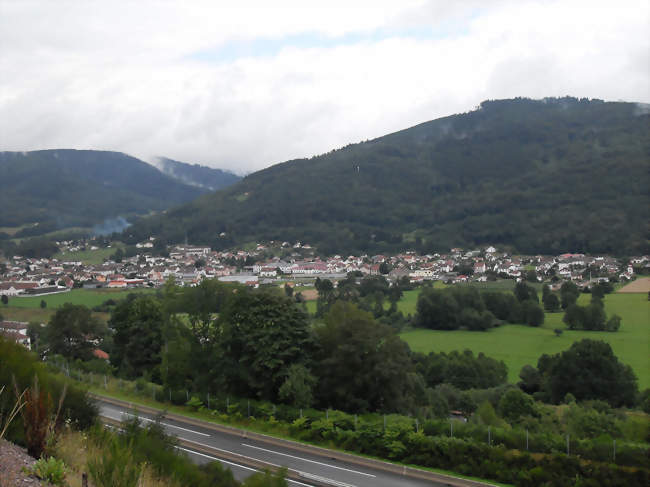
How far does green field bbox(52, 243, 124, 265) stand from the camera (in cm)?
9931

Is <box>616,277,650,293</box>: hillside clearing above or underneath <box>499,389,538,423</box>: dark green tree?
above

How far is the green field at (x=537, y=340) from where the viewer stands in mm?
31766

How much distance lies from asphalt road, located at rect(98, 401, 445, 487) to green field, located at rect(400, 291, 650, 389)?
731 inches

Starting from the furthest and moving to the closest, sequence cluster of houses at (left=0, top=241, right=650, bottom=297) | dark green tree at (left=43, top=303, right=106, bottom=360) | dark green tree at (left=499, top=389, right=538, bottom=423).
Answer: cluster of houses at (left=0, top=241, right=650, bottom=297), dark green tree at (left=43, top=303, right=106, bottom=360), dark green tree at (left=499, top=389, right=538, bottom=423)

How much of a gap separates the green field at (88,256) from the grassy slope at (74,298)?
36396 mm

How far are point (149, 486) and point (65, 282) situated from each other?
71943 mm

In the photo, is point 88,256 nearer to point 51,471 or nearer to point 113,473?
point 51,471

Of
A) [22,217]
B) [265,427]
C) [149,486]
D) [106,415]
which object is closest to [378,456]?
[265,427]

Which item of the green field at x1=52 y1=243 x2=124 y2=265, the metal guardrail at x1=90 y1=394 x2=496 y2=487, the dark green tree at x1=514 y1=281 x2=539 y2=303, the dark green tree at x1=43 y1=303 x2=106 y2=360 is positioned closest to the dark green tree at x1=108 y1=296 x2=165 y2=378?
the dark green tree at x1=43 y1=303 x2=106 y2=360

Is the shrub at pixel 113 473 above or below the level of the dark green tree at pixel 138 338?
above

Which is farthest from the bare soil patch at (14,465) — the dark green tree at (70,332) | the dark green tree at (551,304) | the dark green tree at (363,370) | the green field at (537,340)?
the dark green tree at (551,304)

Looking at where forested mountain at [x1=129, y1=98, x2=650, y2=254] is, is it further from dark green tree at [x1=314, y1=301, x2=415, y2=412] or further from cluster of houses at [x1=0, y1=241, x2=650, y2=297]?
dark green tree at [x1=314, y1=301, x2=415, y2=412]

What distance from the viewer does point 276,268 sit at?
8444cm

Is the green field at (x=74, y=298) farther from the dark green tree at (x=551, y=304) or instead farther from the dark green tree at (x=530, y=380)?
the dark green tree at (x=530, y=380)
